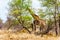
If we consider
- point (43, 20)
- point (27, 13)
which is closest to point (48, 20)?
point (43, 20)

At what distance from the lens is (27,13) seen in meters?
19.8

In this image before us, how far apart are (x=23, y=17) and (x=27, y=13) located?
56cm

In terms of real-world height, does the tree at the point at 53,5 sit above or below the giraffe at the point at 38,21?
above

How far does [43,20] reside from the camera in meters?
19.6

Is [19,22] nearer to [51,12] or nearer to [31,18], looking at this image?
[31,18]

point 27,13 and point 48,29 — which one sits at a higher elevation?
point 27,13

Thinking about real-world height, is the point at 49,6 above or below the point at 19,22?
above

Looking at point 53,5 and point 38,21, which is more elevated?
point 53,5

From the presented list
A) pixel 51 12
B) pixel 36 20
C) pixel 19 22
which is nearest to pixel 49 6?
pixel 51 12

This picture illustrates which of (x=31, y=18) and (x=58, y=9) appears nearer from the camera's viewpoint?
(x=58, y=9)

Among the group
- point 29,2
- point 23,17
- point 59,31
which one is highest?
point 29,2

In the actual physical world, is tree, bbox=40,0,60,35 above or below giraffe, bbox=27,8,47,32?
above

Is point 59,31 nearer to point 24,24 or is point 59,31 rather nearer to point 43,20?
point 43,20

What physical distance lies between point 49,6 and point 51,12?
599 millimetres
